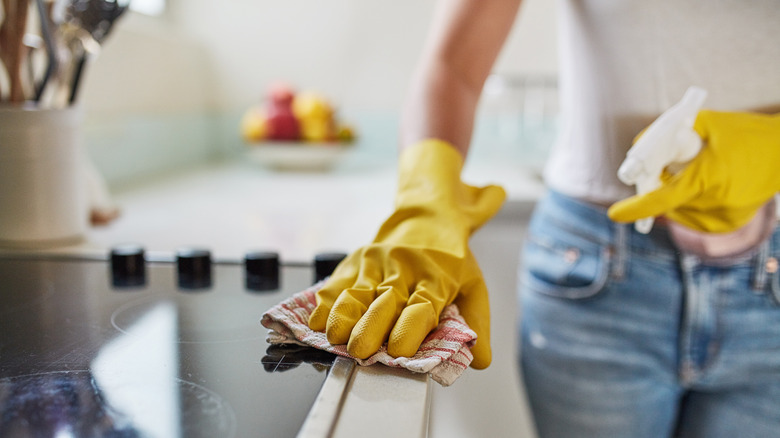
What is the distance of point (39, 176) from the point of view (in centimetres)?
76

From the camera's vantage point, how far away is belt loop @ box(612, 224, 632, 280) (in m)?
0.78

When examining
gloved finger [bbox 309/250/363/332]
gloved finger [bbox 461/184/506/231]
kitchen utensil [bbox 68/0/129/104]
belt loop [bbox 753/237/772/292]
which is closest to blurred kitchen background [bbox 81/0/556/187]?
kitchen utensil [bbox 68/0/129/104]

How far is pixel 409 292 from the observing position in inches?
20.1

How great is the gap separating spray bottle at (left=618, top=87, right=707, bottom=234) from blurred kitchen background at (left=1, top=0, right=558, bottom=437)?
42 cm

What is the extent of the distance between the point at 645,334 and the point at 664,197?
249mm

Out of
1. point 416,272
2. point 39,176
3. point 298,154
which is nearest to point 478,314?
point 416,272

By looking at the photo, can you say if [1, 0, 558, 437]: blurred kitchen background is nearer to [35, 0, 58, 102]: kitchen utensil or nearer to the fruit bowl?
the fruit bowl

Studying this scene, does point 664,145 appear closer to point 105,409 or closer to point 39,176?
point 105,409

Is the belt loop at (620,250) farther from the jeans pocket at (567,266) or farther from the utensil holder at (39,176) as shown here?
the utensil holder at (39,176)

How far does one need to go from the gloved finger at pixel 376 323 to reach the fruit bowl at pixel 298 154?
3.77ft

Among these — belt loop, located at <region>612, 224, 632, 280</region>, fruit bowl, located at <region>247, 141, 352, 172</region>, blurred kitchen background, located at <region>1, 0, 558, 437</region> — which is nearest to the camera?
belt loop, located at <region>612, 224, 632, 280</region>

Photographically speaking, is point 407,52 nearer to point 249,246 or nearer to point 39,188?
point 249,246

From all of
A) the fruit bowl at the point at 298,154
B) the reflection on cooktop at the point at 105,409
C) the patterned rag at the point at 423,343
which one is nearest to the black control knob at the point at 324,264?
the patterned rag at the point at 423,343

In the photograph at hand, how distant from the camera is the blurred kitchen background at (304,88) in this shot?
3.57ft
